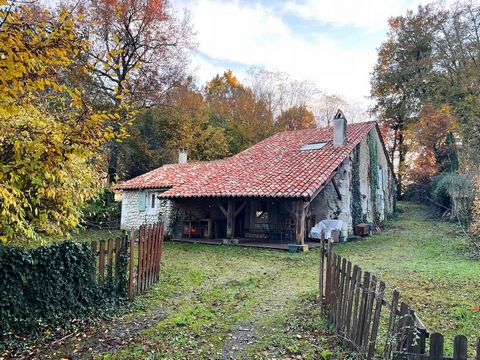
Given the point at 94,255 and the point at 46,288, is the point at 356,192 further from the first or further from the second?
the point at 46,288

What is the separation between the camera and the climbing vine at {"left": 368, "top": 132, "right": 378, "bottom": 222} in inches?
783

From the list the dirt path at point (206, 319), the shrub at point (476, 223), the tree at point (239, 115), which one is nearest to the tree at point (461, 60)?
the shrub at point (476, 223)

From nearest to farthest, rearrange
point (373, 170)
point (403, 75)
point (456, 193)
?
point (456, 193), point (373, 170), point (403, 75)

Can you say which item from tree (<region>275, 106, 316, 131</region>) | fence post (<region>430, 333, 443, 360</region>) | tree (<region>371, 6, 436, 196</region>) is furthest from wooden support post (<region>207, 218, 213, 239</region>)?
tree (<region>371, 6, 436, 196</region>)

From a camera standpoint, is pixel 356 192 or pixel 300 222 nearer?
pixel 300 222

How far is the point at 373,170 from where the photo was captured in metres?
20.2

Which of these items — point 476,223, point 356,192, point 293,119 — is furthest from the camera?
point 293,119

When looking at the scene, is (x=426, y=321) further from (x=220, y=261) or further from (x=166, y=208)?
(x=166, y=208)

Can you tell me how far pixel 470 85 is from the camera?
75.5 feet

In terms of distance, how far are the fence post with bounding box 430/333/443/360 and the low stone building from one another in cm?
1025

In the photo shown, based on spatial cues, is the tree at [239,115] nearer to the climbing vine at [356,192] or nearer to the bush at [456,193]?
the climbing vine at [356,192]

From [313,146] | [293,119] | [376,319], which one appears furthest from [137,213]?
[293,119]

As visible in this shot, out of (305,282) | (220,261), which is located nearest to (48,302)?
(305,282)

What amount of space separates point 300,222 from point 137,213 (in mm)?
9501
